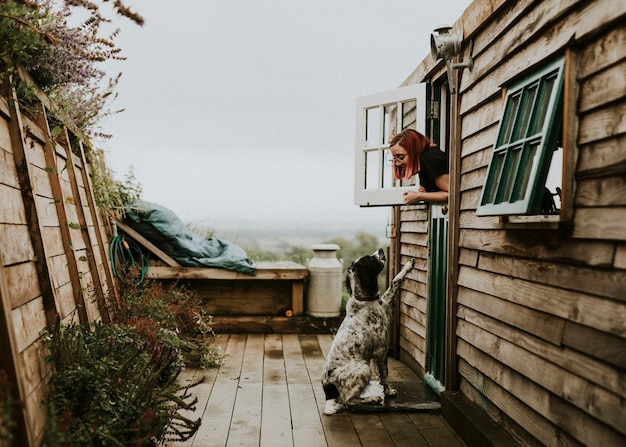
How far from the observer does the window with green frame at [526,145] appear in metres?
2.36

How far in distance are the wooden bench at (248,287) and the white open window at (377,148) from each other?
2.09 m

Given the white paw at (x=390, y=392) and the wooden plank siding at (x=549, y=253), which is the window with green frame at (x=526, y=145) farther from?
the white paw at (x=390, y=392)

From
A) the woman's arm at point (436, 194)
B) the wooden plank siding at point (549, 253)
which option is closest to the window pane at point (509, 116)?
the wooden plank siding at point (549, 253)

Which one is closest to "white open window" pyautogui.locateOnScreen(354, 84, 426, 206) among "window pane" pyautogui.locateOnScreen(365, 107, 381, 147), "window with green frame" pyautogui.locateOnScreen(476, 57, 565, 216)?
"window pane" pyautogui.locateOnScreen(365, 107, 381, 147)

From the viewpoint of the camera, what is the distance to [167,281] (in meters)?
6.47

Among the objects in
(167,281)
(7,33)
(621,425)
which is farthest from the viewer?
(167,281)

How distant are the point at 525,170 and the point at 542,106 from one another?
30 cm

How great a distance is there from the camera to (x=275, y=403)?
4.00m

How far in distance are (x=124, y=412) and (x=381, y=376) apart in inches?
80.3

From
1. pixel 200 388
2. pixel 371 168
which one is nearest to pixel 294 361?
pixel 200 388

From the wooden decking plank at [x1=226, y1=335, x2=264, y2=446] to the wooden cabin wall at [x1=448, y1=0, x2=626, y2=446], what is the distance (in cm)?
139

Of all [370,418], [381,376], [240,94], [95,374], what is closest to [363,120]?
[381,376]

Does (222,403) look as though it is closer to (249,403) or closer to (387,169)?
(249,403)

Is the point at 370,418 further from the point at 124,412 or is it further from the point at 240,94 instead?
the point at 240,94
